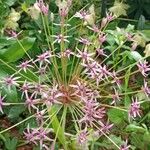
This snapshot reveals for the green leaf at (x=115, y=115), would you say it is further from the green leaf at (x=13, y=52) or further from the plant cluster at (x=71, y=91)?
the green leaf at (x=13, y=52)

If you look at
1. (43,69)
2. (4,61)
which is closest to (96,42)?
(43,69)

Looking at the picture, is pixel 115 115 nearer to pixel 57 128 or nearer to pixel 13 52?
pixel 57 128

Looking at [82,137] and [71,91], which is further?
[71,91]

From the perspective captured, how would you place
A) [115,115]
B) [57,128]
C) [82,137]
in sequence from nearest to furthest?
[82,137]
[57,128]
[115,115]

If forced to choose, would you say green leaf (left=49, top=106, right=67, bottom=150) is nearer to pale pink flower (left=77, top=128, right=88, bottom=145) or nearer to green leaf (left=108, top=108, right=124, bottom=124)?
pale pink flower (left=77, top=128, right=88, bottom=145)

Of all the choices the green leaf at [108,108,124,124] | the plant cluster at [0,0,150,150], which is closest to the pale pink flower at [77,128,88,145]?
the plant cluster at [0,0,150,150]

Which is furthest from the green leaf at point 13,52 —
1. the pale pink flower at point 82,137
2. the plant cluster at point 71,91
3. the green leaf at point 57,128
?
the pale pink flower at point 82,137

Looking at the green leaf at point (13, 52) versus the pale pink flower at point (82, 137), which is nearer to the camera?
the pale pink flower at point (82, 137)

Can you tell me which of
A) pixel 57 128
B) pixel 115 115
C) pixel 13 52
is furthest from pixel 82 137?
pixel 13 52

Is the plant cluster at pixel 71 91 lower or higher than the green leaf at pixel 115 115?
higher

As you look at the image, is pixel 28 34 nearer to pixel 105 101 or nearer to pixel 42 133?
pixel 105 101

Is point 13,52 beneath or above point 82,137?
above
